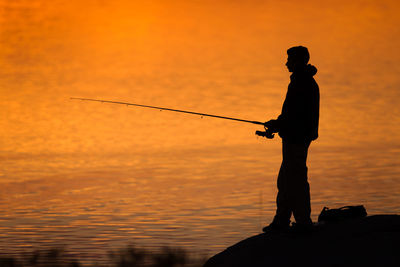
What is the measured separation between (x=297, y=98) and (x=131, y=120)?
2658 centimetres

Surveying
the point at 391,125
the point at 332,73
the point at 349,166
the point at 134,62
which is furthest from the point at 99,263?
the point at 134,62

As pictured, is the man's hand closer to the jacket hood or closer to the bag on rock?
the jacket hood

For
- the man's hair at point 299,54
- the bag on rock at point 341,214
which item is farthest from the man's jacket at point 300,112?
the bag on rock at point 341,214

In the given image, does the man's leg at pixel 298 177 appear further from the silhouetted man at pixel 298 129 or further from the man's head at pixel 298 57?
the man's head at pixel 298 57

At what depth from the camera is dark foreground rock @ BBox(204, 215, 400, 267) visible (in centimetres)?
890

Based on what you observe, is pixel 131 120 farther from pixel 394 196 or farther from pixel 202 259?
pixel 202 259

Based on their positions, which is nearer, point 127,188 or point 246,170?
point 127,188

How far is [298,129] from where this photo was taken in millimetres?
9688

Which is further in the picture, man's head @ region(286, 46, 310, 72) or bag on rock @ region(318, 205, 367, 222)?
bag on rock @ region(318, 205, 367, 222)

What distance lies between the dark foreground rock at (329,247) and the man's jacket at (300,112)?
95 cm

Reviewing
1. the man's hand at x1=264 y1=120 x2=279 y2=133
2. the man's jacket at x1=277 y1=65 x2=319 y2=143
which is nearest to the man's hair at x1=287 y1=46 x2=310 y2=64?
the man's jacket at x1=277 y1=65 x2=319 y2=143

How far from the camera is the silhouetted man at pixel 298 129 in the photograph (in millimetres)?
9711

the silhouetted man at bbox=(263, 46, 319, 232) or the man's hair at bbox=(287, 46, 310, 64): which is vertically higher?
the man's hair at bbox=(287, 46, 310, 64)

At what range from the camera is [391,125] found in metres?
34.1
